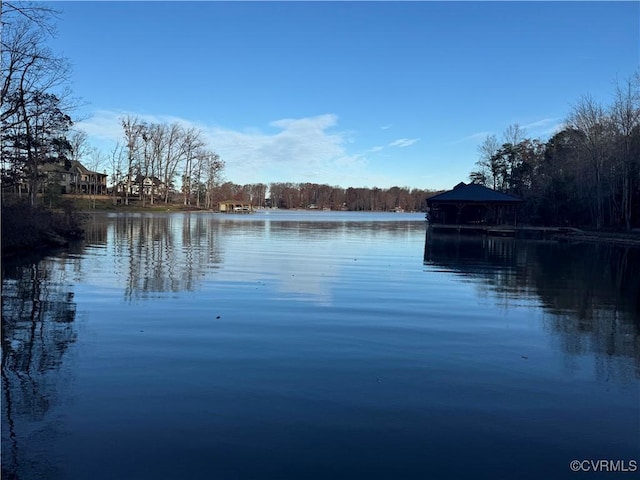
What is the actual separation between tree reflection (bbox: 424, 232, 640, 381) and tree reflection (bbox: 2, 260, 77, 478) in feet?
20.6

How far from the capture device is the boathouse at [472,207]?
1721 inches

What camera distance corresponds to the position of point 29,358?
647 cm

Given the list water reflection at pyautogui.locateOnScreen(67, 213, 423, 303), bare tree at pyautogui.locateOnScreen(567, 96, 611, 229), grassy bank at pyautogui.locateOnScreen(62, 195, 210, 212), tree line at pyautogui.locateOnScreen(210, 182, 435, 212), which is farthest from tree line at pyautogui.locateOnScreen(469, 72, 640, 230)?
tree line at pyautogui.locateOnScreen(210, 182, 435, 212)

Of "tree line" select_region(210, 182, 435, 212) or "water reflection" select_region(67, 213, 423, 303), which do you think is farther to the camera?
"tree line" select_region(210, 182, 435, 212)

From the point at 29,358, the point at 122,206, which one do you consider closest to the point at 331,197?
the point at 122,206

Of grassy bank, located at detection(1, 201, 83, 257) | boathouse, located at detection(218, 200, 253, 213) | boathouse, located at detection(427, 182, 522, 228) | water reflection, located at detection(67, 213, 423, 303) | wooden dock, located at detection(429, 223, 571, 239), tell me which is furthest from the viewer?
boathouse, located at detection(218, 200, 253, 213)

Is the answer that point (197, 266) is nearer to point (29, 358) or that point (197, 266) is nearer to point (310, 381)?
point (29, 358)

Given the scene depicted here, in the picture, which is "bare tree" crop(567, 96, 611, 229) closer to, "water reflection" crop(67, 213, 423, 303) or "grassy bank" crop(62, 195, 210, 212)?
"water reflection" crop(67, 213, 423, 303)

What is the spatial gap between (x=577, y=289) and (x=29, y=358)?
42.4 feet

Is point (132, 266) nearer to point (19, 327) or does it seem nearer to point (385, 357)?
point (19, 327)

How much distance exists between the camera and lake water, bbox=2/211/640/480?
13.5ft

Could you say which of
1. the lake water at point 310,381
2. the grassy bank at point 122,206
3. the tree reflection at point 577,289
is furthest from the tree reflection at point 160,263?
the grassy bank at point 122,206

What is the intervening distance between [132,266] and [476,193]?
35.1 meters

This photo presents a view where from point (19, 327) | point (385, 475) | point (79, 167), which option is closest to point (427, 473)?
point (385, 475)
